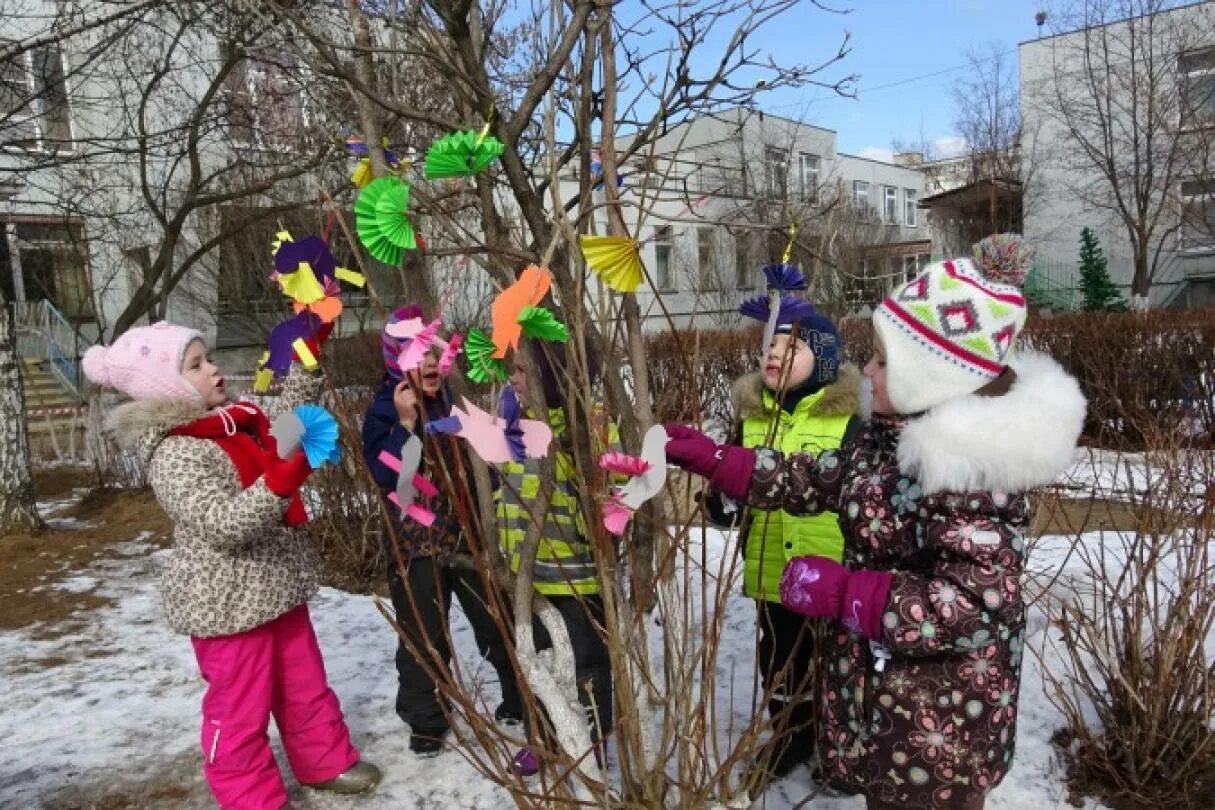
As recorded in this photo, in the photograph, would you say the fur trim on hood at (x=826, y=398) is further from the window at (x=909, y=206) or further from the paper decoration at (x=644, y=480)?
the window at (x=909, y=206)

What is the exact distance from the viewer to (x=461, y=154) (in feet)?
3.95

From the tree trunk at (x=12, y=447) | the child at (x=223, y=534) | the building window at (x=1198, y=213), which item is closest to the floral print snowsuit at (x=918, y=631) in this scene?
the child at (x=223, y=534)

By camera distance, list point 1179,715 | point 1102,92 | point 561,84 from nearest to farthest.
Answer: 1. point 561,84
2. point 1179,715
3. point 1102,92

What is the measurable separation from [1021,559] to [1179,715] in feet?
4.22

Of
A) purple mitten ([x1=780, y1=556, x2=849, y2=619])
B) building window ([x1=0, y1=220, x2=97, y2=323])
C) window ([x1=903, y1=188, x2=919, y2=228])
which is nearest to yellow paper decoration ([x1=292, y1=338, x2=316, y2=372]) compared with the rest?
purple mitten ([x1=780, y1=556, x2=849, y2=619])

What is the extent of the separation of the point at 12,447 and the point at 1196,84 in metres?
19.3

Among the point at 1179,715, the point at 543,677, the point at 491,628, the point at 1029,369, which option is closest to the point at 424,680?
the point at 491,628

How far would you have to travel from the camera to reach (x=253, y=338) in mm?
11656

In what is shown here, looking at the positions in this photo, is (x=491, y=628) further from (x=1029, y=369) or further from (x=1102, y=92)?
(x=1102, y=92)

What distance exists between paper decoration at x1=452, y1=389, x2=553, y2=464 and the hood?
128 cm

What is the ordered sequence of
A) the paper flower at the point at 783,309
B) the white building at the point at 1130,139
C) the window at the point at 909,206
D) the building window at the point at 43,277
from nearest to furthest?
the paper flower at the point at 783,309, the building window at the point at 43,277, the white building at the point at 1130,139, the window at the point at 909,206

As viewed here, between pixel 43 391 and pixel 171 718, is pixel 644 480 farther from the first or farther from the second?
pixel 43 391

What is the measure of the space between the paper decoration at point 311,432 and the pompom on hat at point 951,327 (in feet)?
3.93

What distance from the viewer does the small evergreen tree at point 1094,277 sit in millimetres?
19625
